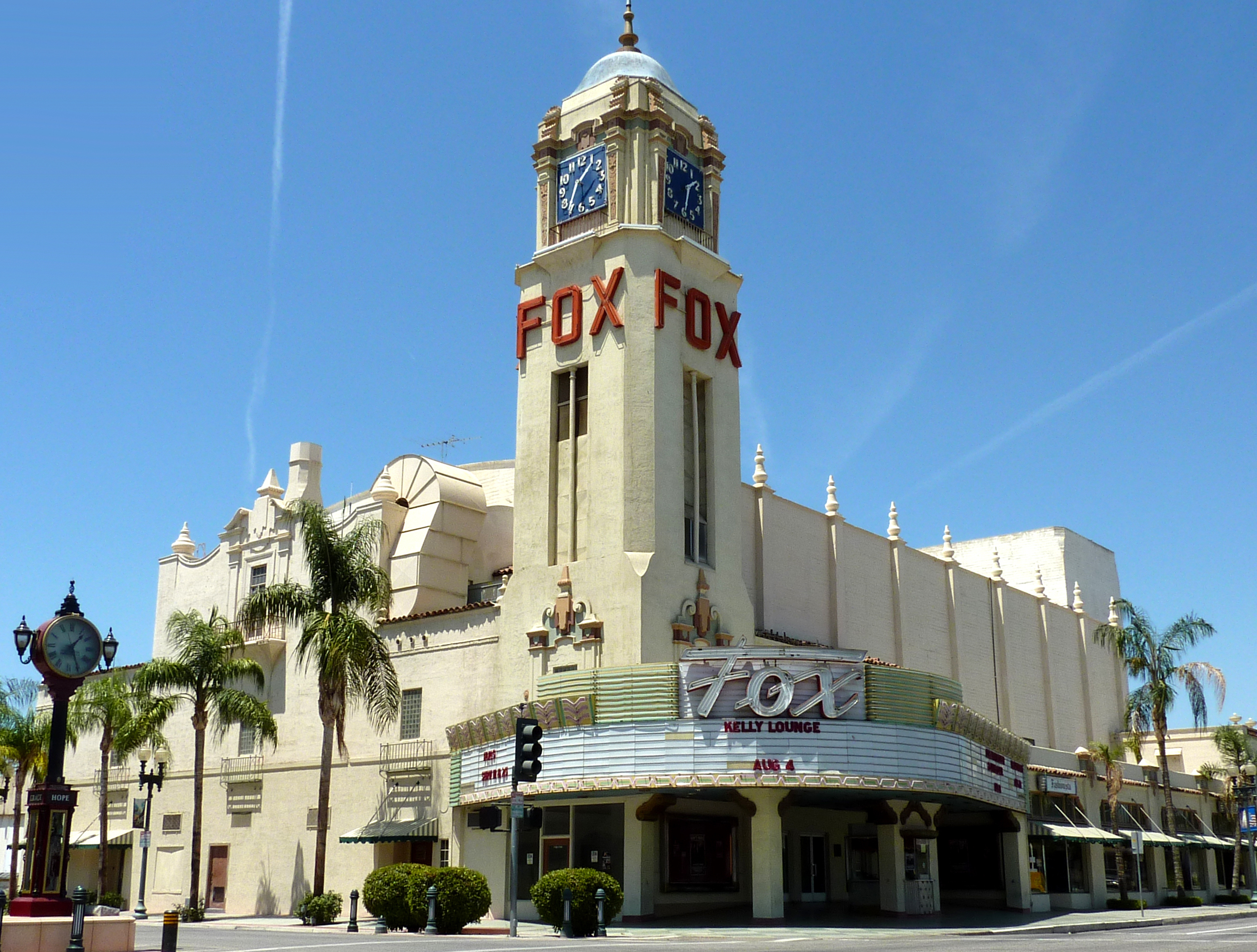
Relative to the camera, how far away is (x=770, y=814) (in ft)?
107

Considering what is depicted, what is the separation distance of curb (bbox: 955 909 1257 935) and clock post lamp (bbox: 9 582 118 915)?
1908cm

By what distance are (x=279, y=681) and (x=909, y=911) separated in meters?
24.5

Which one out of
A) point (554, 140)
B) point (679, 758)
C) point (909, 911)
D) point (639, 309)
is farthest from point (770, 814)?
point (554, 140)

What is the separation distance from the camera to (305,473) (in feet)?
168

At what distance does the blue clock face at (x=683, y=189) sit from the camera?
43719 mm

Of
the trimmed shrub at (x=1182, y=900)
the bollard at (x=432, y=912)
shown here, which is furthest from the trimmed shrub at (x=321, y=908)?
the trimmed shrub at (x=1182, y=900)

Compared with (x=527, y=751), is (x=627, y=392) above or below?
above

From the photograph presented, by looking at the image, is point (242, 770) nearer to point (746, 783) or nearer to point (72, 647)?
point (746, 783)

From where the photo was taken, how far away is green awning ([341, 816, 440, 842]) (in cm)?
4091

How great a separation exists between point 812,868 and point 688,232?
21234mm

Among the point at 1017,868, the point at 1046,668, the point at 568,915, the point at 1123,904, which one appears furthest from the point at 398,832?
the point at 1046,668

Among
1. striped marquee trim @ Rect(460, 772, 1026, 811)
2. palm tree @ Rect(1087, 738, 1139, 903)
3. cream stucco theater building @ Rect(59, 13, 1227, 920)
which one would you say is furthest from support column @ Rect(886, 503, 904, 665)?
striped marquee trim @ Rect(460, 772, 1026, 811)

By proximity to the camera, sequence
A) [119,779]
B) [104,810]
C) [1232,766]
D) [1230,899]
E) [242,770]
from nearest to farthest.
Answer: [104,810] < [242,770] < [119,779] < [1230,899] < [1232,766]

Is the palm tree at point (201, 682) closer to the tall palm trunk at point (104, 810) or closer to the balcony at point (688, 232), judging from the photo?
the tall palm trunk at point (104, 810)
